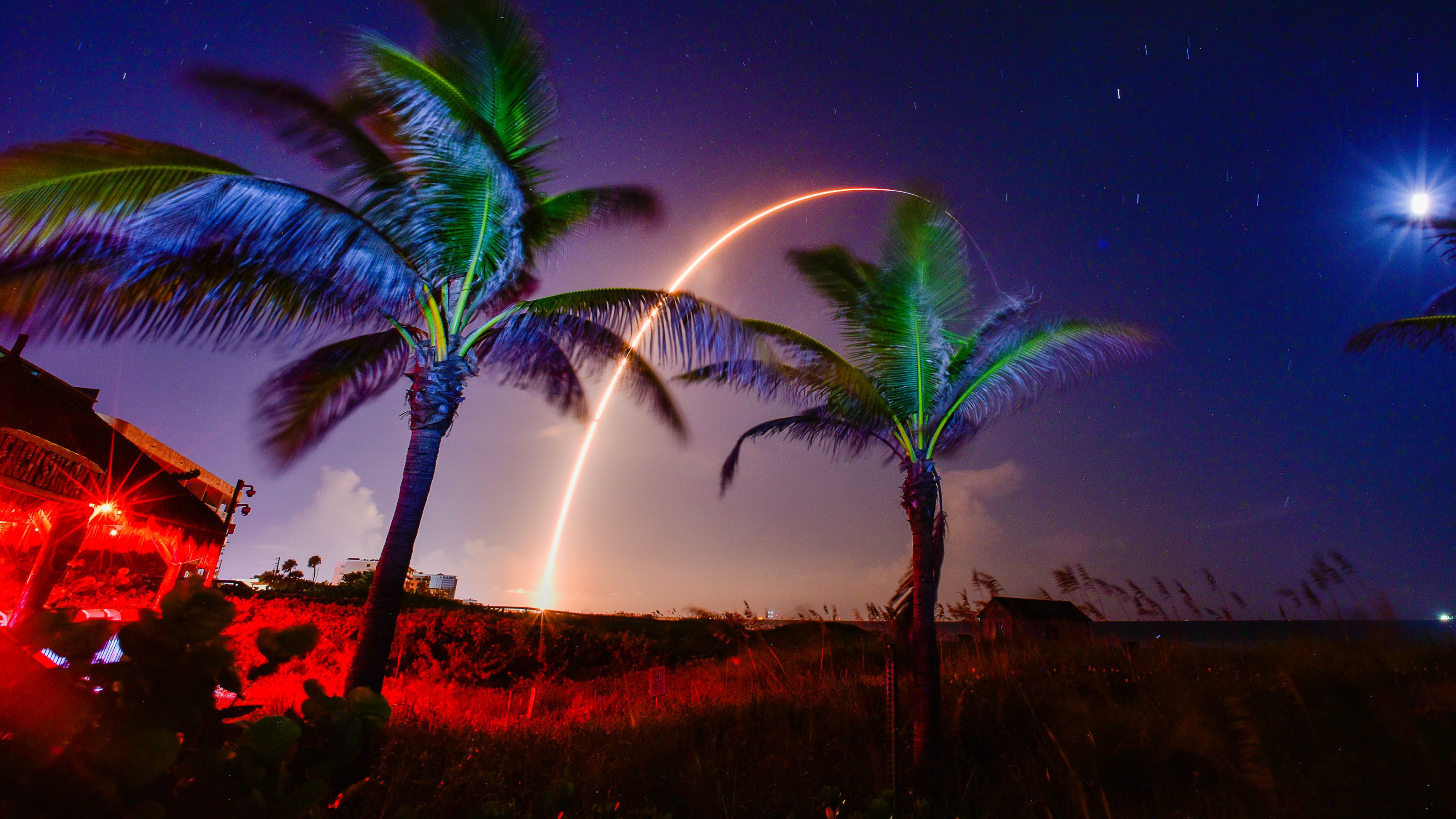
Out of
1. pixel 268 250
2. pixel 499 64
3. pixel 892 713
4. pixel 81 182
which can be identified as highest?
pixel 499 64

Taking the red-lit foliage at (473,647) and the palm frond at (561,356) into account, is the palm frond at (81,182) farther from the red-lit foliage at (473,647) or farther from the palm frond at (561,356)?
the red-lit foliage at (473,647)

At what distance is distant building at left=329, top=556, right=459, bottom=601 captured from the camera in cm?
2281

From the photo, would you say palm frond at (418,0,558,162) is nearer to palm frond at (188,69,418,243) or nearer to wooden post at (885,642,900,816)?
palm frond at (188,69,418,243)

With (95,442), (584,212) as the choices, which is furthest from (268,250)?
(584,212)

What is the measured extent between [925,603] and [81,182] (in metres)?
9.01

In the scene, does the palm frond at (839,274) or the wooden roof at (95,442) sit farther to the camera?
the palm frond at (839,274)

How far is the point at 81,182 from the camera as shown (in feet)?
15.7

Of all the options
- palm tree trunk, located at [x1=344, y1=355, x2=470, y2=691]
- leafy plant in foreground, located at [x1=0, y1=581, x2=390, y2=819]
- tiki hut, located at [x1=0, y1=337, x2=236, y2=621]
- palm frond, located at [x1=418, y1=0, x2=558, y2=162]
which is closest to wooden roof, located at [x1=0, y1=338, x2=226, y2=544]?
tiki hut, located at [x1=0, y1=337, x2=236, y2=621]

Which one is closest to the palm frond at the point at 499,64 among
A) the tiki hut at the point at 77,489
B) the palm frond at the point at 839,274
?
the palm frond at the point at 839,274

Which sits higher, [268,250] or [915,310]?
[915,310]

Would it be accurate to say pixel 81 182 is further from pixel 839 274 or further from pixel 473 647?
pixel 473 647

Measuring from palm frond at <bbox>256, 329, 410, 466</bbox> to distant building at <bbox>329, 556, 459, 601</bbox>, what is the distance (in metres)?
2.34

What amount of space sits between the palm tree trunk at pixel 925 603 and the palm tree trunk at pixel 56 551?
29.5 ft

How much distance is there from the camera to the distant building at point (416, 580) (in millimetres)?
22812
